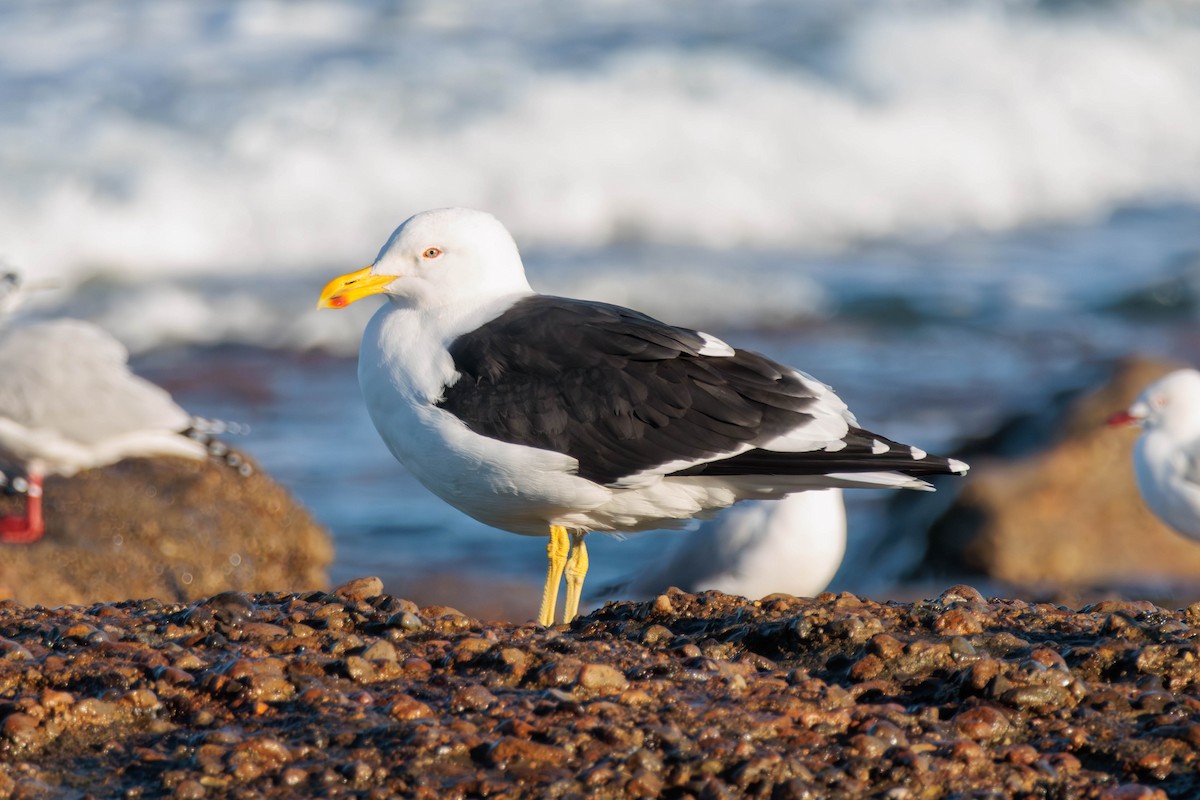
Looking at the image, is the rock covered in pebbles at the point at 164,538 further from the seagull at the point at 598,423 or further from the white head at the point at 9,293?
the seagull at the point at 598,423

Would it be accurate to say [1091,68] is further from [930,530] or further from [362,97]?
[930,530]

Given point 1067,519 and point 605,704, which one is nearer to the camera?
point 605,704

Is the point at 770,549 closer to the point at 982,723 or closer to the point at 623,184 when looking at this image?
the point at 982,723

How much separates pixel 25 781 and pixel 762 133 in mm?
18801

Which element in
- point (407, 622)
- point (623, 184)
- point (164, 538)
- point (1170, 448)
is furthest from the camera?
point (623, 184)

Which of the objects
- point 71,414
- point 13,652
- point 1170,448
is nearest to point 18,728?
point 13,652

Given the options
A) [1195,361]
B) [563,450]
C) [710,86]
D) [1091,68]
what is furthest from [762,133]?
[563,450]

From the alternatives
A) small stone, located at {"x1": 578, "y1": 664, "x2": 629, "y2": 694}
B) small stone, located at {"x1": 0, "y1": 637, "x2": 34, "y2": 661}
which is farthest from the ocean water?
small stone, located at {"x1": 578, "y1": 664, "x2": 629, "y2": 694}

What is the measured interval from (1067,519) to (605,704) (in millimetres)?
5885

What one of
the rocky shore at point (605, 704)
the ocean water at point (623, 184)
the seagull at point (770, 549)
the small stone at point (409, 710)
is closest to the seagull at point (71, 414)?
the ocean water at point (623, 184)

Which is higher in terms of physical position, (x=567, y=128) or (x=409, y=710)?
(x=409, y=710)

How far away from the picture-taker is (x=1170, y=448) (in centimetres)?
781

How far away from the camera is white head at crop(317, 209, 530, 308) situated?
15.9 feet

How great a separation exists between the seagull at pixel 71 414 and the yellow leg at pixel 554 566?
3603mm
